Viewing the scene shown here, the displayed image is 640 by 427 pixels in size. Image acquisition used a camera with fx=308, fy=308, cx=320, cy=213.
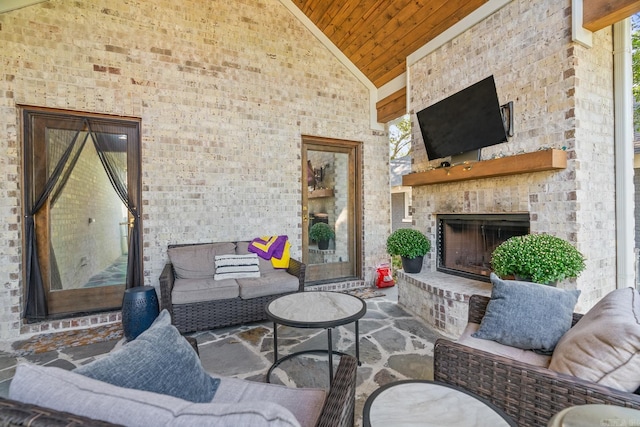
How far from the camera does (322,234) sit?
4.77 meters

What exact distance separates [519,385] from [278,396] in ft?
3.34

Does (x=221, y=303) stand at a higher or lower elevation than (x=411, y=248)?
lower

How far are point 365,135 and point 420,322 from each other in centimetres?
291

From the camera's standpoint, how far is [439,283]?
329cm

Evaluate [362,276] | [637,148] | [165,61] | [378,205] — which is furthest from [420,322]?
[165,61]

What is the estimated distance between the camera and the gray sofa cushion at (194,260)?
3.47m

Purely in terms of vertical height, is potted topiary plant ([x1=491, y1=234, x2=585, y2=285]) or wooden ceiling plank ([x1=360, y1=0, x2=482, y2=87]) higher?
wooden ceiling plank ([x1=360, y1=0, x2=482, y2=87])

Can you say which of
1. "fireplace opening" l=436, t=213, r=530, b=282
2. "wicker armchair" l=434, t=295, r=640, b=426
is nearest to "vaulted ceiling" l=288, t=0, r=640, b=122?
"fireplace opening" l=436, t=213, r=530, b=282

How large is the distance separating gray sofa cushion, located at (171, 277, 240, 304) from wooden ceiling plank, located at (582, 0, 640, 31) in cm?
391

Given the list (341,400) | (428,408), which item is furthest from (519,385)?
(341,400)

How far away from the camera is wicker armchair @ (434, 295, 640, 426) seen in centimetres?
112

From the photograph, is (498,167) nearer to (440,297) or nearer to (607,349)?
(440,297)

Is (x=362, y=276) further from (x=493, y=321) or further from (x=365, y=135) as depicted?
(x=493, y=321)

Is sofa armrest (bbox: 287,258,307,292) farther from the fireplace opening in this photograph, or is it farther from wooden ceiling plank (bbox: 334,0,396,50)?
wooden ceiling plank (bbox: 334,0,396,50)
